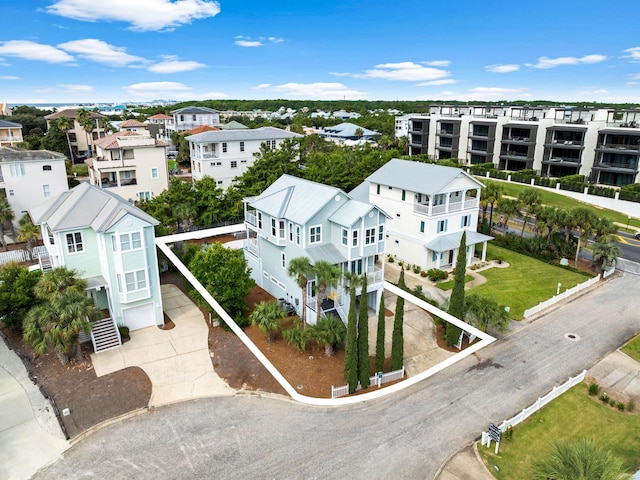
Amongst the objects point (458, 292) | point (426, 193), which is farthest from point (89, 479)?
point (426, 193)

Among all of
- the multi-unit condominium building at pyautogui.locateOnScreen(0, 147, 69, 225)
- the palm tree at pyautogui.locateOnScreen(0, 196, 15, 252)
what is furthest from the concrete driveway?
the multi-unit condominium building at pyautogui.locateOnScreen(0, 147, 69, 225)

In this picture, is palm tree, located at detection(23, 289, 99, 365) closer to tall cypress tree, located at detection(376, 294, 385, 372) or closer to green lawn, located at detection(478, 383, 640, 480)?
tall cypress tree, located at detection(376, 294, 385, 372)

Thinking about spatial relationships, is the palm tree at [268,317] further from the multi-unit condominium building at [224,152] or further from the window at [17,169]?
the multi-unit condominium building at [224,152]

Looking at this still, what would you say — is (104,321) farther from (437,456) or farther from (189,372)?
→ (437,456)

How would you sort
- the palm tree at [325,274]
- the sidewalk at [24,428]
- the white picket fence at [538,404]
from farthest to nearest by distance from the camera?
the palm tree at [325,274] < the white picket fence at [538,404] < the sidewalk at [24,428]

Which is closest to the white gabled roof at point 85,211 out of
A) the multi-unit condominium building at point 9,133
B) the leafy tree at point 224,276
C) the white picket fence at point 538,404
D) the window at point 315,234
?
the leafy tree at point 224,276
